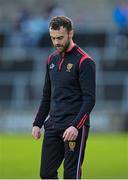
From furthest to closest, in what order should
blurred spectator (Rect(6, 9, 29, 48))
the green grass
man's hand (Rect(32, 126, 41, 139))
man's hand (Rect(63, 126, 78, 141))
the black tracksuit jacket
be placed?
1. blurred spectator (Rect(6, 9, 29, 48))
2. the green grass
3. man's hand (Rect(32, 126, 41, 139))
4. the black tracksuit jacket
5. man's hand (Rect(63, 126, 78, 141))

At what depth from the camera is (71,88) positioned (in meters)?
9.44

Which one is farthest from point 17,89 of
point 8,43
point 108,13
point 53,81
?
point 53,81

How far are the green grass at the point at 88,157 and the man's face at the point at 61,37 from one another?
18.8 feet

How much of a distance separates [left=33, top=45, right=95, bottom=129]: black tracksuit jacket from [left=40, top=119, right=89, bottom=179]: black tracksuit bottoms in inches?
4.8

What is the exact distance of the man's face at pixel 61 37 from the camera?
30.4 ft

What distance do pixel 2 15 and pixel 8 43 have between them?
297 centimetres

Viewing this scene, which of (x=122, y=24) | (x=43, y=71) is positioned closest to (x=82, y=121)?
→ (x=43, y=71)

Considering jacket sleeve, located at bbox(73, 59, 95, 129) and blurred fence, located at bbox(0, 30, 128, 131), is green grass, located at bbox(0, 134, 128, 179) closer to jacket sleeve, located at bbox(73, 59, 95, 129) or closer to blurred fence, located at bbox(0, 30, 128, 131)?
blurred fence, located at bbox(0, 30, 128, 131)

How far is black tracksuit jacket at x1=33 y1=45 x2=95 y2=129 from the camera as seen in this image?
9.28 m

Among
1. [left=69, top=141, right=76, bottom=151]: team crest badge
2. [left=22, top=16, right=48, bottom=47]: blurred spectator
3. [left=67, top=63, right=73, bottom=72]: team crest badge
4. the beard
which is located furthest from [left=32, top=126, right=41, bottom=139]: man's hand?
[left=22, top=16, right=48, bottom=47]: blurred spectator

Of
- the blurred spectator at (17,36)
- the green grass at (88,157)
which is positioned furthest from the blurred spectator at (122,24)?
the green grass at (88,157)

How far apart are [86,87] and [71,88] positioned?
0.22 meters

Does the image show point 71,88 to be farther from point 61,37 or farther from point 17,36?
point 17,36

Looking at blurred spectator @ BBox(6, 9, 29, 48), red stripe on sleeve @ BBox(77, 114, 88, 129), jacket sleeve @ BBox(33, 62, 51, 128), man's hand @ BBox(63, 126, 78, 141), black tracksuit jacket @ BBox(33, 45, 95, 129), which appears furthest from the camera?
blurred spectator @ BBox(6, 9, 29, 48)
